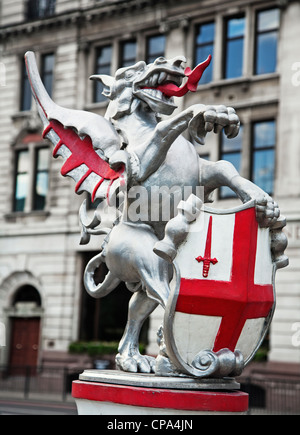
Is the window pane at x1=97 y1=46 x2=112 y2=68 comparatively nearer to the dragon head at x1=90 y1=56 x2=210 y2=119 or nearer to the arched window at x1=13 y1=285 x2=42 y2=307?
the arched window at x1=13 y1=285 x2=42 y2=307

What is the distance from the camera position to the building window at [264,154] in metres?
19.6

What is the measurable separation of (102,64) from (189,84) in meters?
19.0

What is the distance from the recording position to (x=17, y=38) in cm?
2495

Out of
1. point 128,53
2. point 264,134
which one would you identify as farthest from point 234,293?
point 128,53

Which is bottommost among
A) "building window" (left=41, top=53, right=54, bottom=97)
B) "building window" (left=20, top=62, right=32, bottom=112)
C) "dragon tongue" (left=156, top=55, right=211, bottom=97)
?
"dragon tongue" (left=156, top=55, right=211, bottom=97)

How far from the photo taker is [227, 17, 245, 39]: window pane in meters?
20.6

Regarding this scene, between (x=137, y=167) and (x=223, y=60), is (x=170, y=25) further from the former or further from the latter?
(x=137, y=167)

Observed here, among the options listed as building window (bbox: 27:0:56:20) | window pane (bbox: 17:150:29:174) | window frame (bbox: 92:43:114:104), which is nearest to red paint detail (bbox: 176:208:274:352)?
window frame (bbox: 92:43:114:104)

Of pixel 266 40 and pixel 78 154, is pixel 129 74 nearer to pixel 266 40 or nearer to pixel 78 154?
pixel 78 154

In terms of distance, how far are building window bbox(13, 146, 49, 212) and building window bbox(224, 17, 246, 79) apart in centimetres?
668

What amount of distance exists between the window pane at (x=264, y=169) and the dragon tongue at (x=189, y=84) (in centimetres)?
1424

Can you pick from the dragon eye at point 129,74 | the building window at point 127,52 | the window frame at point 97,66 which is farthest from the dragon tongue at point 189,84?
the building window at point 127,52

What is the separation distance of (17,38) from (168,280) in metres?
21.2
